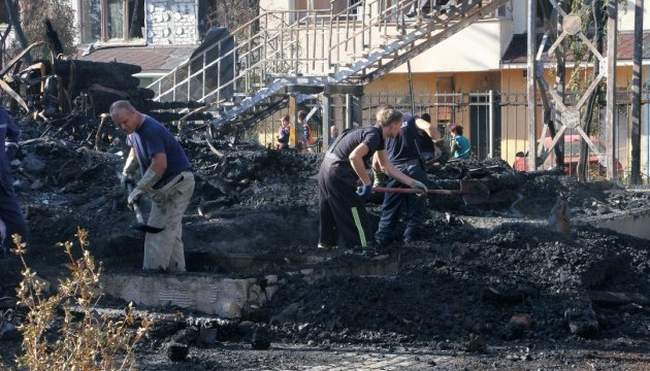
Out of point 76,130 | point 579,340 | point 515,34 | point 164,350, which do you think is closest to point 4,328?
point 164,350

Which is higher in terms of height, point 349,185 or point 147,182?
point 147,182

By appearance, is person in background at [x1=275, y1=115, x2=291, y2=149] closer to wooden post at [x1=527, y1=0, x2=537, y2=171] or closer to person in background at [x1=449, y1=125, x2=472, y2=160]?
person in background at [x1=449, y1=125, x2=472, y2=160]

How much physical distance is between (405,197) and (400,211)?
0.51 ft

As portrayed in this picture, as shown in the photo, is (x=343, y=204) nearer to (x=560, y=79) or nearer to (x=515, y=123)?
(x=560, y=79)

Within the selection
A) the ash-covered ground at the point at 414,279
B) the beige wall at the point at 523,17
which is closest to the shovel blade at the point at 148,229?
the ash-covered ground at the point at 414,279

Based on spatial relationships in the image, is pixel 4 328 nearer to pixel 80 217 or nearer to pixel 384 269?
pixel 384 269

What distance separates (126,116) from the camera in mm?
10719

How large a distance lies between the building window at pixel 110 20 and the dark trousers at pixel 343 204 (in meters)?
27.6

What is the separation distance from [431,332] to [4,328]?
131 inches

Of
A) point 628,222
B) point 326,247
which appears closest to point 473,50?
point 628,222

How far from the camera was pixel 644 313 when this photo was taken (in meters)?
10.1

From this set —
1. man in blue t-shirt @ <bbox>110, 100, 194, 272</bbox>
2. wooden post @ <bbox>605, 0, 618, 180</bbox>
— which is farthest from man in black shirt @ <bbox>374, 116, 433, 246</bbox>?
wooden post @ <bbox>605, 0, 618, 180</bbox>

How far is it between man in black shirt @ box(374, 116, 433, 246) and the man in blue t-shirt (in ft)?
7.35

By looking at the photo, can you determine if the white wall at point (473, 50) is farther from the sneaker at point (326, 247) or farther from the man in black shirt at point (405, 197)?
the sneaker at point (326, 247)
